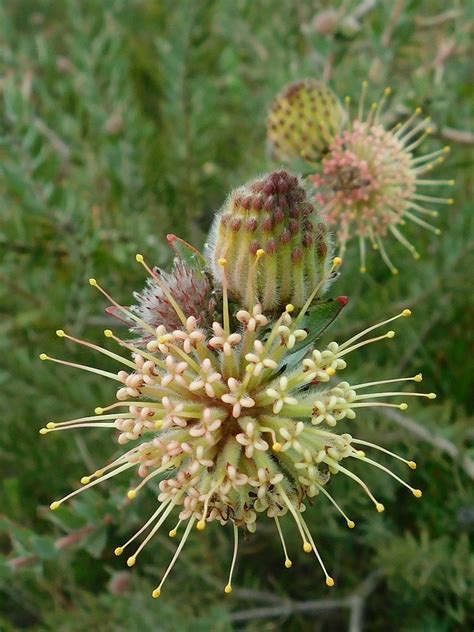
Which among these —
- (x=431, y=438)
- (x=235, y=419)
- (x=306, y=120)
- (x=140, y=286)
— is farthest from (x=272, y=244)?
(x=140, y=286)

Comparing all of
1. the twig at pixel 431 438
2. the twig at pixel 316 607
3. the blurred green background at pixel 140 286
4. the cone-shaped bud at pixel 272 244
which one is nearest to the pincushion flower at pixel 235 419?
the cone-shaped bud at pixel 272 244

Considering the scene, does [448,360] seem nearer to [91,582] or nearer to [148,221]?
[148,221]

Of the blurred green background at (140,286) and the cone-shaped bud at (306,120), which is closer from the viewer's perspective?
the cone-shaped bud at (306,120)

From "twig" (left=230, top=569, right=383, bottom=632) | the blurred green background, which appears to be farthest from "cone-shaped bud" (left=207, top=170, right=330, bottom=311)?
"twig" (left=230, top=569, right=383, bottom=632)

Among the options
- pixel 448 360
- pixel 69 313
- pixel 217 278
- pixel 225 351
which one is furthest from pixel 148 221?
pixel 225 351

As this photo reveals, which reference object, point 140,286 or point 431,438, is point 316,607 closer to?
point 431,438

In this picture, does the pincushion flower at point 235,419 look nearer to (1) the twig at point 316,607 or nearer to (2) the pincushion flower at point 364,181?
(2) the pincushion flower at point 364,181

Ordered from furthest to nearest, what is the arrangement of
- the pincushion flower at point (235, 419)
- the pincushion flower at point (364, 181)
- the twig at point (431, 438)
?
the twig at point (431, 438), the pincushion flower at point (364, 181), the pincushion flower at point (235, 419)
